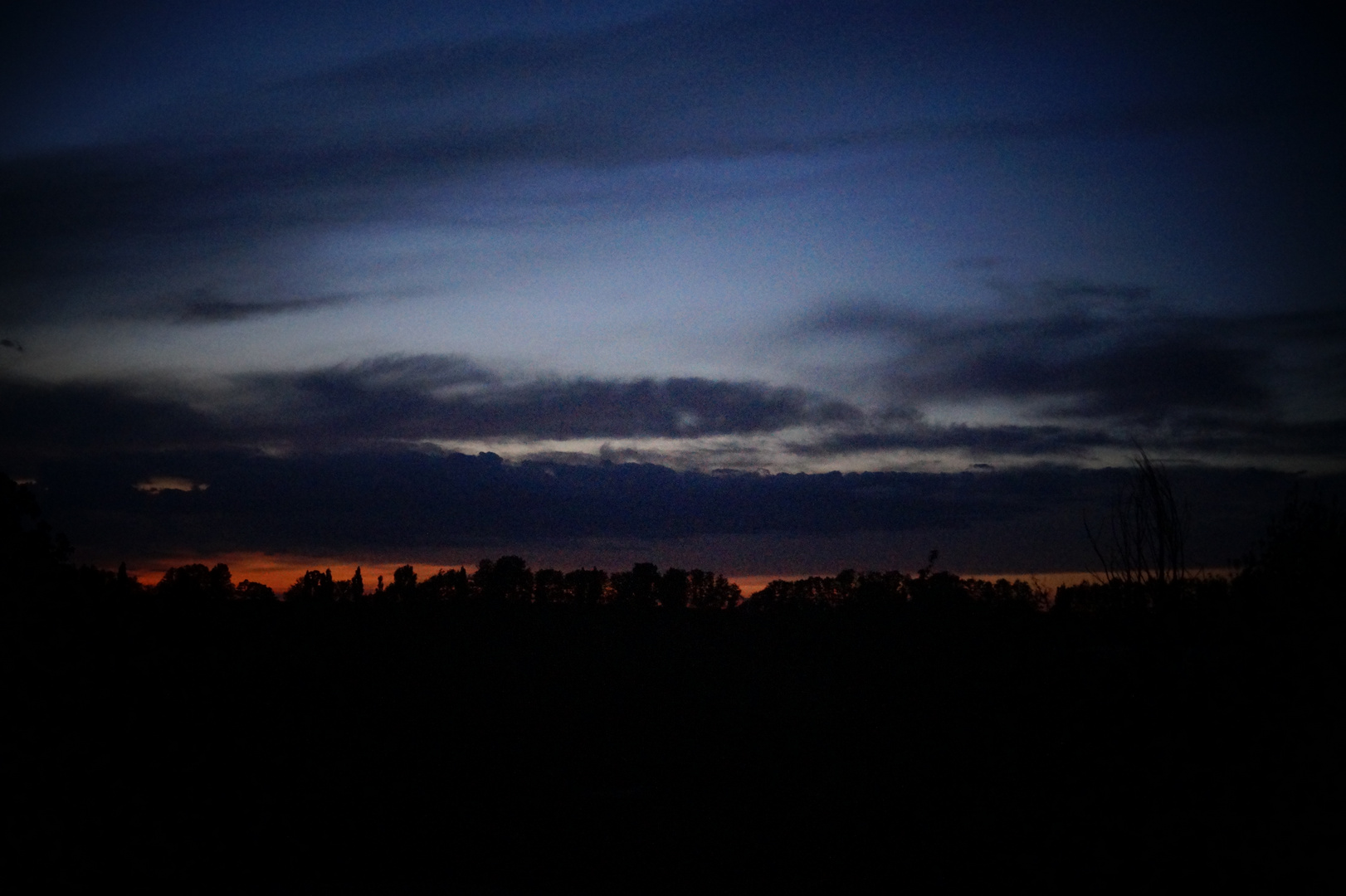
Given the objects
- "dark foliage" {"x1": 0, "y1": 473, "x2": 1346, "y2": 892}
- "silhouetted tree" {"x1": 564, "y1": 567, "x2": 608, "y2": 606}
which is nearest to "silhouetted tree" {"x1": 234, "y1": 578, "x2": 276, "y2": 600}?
"dark foliage" {"x1": 0, "y1": 473, "x2": 1346, "y2": 892}

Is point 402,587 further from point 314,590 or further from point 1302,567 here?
point 1302,567

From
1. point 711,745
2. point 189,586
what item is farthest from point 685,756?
point 189,586

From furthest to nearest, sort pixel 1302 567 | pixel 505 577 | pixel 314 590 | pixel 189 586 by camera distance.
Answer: pixel 505 577
pixel 314 590
pixel 189 586
pixel 1302 567

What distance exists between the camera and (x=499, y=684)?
29297 mm

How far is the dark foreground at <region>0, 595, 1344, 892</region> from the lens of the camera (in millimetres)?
10812

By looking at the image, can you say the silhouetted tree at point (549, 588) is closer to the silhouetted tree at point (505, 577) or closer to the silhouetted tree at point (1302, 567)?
the silhouetted tree at point (505, 577)

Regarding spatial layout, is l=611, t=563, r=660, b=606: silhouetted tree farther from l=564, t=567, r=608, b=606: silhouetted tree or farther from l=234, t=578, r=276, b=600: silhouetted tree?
l=234, t=578, r=276, b=600: silhouetted tree

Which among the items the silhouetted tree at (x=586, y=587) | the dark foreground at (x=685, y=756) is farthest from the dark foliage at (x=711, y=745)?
the silhouetted tree at (x=586, y=587)

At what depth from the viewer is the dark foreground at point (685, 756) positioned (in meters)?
10.8

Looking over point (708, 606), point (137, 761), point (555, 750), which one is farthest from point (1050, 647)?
point (708, 606)

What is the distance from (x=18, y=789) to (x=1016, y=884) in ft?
46.1

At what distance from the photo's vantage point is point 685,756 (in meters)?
23.6

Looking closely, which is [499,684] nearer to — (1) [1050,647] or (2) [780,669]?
(2) [780,669]

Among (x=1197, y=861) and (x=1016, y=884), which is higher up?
(x=1197, y=861)
